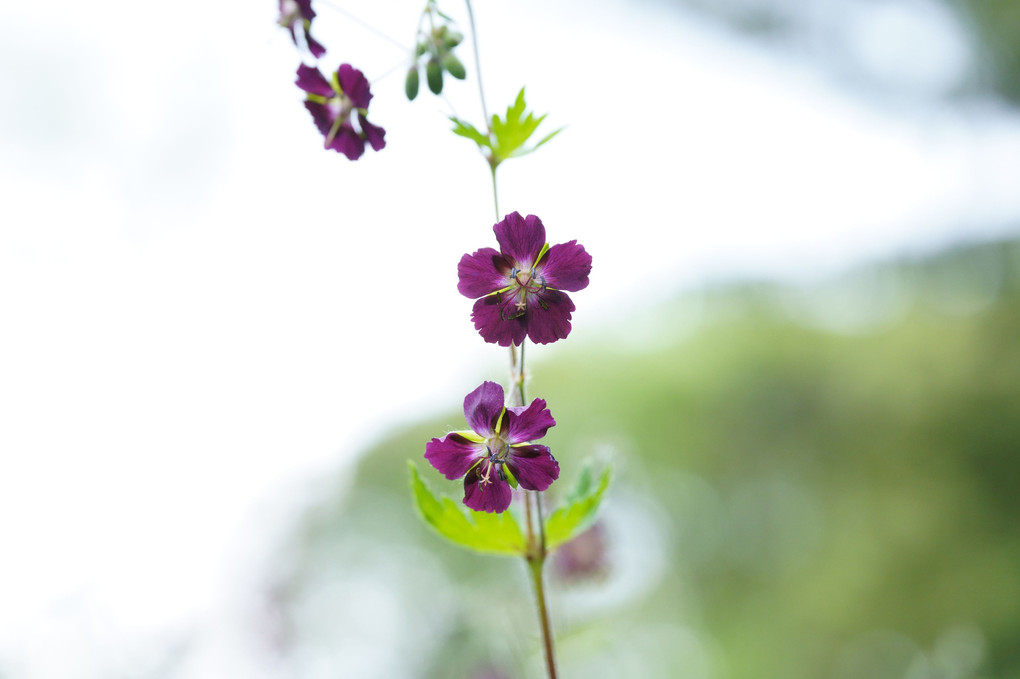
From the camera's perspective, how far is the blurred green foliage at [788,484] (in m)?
2.03

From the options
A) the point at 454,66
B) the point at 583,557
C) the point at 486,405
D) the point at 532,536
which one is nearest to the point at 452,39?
the point at 454,66

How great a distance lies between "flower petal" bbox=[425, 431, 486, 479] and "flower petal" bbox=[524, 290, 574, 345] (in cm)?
9

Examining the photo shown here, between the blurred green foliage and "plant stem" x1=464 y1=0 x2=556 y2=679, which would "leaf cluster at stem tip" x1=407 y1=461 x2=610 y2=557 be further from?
the blurred green foliage

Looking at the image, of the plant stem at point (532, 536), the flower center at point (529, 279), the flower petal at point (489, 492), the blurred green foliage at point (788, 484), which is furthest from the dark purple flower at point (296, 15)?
the blurred green foliage at point (788, 484)

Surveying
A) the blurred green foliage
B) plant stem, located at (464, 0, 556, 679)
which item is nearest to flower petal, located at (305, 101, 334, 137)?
plant stem, located at (464, 0, 556, 679)

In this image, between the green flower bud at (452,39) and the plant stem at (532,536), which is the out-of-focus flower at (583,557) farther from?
the green flower bud at (452,39)

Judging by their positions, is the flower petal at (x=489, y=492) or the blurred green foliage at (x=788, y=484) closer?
the flower petal at (x=489, y=492)

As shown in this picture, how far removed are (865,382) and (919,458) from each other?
A: 279 millimetres

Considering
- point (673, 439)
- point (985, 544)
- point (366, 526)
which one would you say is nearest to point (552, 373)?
point (673, 439)

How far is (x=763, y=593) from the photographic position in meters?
2.44

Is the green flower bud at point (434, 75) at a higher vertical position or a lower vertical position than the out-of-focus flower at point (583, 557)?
higher

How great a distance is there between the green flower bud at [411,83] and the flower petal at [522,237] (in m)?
0.11

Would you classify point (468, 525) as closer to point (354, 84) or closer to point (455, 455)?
point (455, 455)

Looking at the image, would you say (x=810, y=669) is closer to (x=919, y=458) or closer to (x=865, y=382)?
(x=919, y=458)
